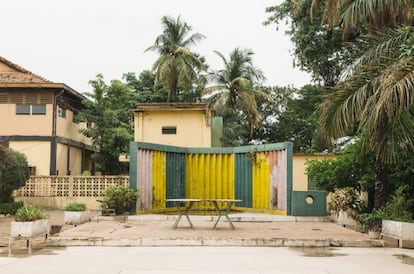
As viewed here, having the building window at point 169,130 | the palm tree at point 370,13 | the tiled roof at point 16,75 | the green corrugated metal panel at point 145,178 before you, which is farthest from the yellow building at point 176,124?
the palm tree at point 370,13

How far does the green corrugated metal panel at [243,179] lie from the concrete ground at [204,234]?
2303mm

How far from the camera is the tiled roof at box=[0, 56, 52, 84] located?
2370 centimetres

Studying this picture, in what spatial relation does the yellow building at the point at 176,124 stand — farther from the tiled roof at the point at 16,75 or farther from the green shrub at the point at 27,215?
the green shrub at the point at 27,215

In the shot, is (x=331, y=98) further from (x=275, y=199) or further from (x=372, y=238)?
(x=275, y=199)

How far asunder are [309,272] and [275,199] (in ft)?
26.7

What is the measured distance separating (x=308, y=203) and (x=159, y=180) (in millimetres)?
4626

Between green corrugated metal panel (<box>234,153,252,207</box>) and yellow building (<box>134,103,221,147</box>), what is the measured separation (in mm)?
4793

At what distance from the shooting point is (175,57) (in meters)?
28.6

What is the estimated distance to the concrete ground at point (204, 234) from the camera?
30.5 feet

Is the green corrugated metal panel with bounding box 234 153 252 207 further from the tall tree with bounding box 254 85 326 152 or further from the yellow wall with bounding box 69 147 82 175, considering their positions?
the tall tree with bounding box 254 85 326 152

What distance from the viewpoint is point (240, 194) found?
1631 centimetres

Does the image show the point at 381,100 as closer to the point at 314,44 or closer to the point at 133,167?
the point at 133,167

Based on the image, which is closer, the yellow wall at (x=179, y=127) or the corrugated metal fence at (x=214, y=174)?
the corrugated metal fence at (x=214, y=174)

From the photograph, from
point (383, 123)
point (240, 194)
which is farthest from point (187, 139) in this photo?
point (383, 123)
